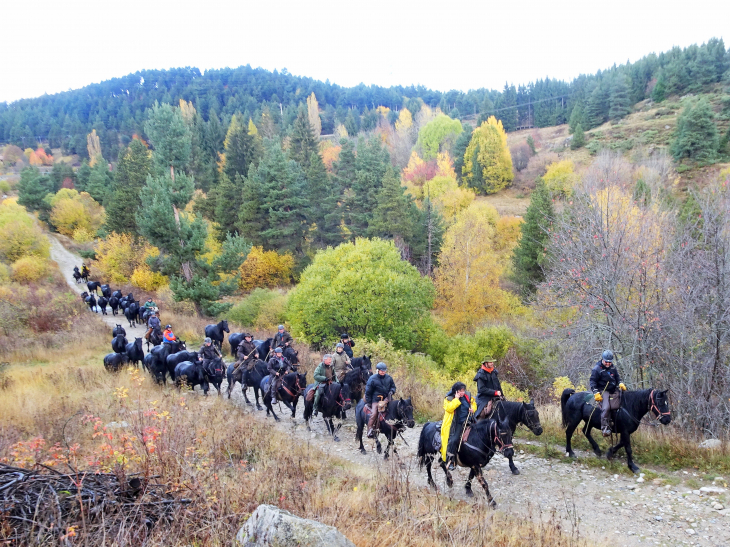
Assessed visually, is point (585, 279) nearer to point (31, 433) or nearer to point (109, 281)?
point (31, 433)

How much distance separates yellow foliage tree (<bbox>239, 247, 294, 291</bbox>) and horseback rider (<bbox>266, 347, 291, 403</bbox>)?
27938mm

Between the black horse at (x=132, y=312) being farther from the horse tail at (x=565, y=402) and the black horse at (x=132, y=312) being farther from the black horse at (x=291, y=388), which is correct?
Result: the horse tail at (x=565, y=402)

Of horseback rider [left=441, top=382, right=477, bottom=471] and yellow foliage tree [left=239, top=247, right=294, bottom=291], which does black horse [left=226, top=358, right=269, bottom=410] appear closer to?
horseback rider [left=441, top=382, right=477, bottom=471]

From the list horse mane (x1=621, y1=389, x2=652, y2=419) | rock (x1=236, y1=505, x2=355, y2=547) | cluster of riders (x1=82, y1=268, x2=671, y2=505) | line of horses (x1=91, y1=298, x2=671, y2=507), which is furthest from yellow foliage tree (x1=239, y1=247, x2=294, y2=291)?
rock (x1=236, y1=505, x2=355, y2=547)

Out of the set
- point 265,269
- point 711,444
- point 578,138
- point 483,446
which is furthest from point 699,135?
point 483,446

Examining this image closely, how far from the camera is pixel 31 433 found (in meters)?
10.1

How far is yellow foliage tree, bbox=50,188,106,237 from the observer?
191 feet

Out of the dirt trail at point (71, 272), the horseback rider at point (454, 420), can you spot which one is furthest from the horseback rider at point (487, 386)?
the dirt trail at point (71, 272)

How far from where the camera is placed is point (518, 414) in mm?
8969

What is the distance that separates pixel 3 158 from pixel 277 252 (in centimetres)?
10575

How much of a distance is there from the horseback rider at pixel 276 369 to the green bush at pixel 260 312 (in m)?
14.2

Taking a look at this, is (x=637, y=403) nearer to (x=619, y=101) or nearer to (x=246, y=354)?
(x=246, y=354)

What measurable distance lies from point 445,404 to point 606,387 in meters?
3.61

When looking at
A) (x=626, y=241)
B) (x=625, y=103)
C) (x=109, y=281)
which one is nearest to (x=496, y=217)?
(x=626, y=241)
